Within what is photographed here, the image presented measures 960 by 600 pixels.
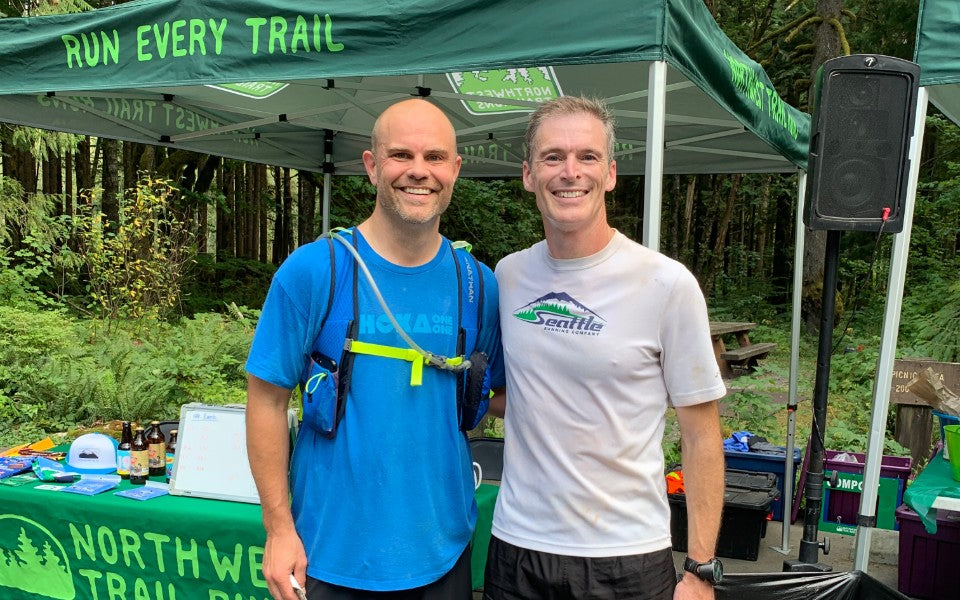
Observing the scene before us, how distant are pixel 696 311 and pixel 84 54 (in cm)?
286

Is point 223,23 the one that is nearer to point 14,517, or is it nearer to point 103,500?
point 103,500

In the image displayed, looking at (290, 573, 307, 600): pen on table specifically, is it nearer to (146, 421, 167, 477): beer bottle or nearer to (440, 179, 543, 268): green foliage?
(146, 421, 167, 477): beer bottle

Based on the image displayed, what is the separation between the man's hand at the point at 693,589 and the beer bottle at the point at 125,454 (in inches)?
91.5

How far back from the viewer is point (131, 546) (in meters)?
2.87

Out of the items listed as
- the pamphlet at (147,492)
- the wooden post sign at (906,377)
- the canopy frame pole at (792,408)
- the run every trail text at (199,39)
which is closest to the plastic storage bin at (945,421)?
the canopy frame pole at (792,408)

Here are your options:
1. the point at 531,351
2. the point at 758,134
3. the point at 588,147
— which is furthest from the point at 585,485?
the point at 758,134

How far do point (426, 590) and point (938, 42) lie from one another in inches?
108

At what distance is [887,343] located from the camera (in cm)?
324

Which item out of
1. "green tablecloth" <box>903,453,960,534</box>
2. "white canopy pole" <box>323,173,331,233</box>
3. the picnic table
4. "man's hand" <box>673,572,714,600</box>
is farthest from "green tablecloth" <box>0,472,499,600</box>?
the picnic table

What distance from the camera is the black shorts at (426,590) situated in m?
1.80

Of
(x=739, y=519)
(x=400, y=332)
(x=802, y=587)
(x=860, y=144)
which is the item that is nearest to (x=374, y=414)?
(x=400, y=332)

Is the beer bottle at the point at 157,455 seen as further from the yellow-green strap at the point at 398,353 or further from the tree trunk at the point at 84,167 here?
the tree trunk at the point at 84,167

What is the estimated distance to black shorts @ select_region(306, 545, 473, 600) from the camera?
1.80 meters

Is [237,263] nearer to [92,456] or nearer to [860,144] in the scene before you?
[92,456]
